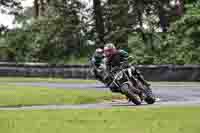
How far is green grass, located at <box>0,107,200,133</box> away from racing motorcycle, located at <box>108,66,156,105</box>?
2717mm

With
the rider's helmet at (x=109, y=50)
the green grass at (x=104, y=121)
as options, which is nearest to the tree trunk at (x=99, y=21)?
the rider's helmet at (x=109, y=50)

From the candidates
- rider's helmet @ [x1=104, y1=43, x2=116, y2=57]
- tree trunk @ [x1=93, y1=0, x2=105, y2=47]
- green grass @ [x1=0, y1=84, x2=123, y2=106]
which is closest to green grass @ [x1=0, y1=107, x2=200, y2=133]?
rider's helmet @ [x1=104, y1=43, x2=116, y2=57]

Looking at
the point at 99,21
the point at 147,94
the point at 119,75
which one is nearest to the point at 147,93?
the point at 147,94

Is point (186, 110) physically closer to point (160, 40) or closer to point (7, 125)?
point (7, 125)

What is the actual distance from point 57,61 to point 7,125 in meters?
32.2

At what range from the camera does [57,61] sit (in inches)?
1697

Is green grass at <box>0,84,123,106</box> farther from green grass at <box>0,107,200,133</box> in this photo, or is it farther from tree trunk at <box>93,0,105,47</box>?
tree trunk at <box>93,0,105,47</box>

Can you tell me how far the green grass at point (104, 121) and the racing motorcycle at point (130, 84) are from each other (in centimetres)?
272

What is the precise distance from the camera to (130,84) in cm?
1692

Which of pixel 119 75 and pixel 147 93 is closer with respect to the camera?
pixel 119 75

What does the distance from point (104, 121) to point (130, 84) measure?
218 inches

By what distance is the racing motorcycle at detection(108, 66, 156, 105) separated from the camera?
16938mm

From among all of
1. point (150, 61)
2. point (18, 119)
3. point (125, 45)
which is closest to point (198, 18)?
point (150, 61)

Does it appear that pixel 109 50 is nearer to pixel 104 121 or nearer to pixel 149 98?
pixel 149 98
